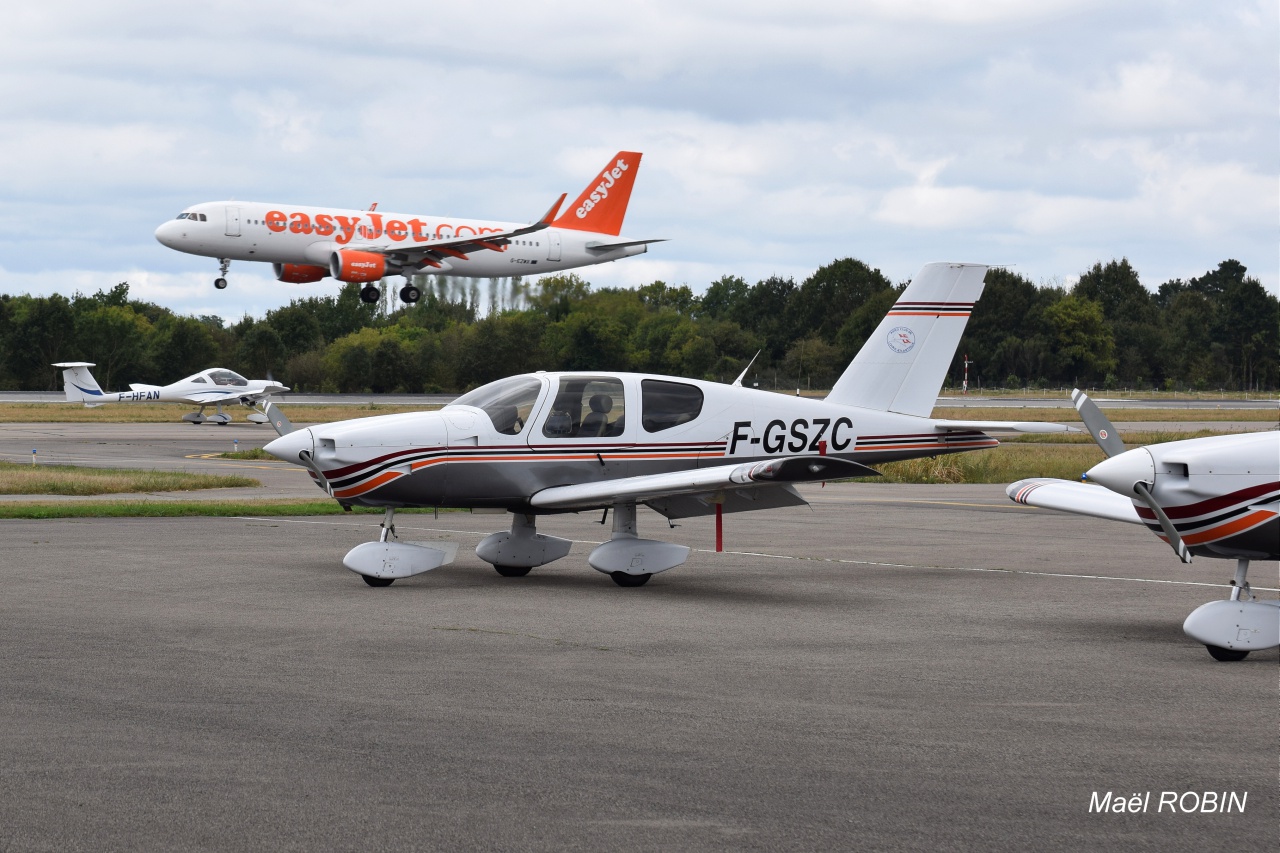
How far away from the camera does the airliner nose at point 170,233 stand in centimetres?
4625

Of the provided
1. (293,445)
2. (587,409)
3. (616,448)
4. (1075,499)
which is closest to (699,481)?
(616,448)

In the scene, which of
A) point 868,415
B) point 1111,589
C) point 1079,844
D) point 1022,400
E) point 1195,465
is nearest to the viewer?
point 1079,844

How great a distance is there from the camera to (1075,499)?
33.9 feet

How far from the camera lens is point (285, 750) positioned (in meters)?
5.95

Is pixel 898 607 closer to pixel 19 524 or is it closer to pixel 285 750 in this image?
pixel 285 750

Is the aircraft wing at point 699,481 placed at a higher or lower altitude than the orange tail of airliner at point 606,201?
lower

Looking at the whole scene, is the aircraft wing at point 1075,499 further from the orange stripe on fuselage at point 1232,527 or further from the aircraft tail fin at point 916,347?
the aircraft tail fin at point 916,347

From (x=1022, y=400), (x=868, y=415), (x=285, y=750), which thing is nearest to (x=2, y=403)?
(x=1022, y=400)

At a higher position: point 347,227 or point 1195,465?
point 347,227

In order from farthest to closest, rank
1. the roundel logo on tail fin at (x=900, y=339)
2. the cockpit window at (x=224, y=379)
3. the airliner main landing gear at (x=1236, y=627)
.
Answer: the cockpit window at (x=224, y=379)
the roundel logo on tail fin at (x=900, y=339)
the airliner main landing gear at (x=1236, y=627)

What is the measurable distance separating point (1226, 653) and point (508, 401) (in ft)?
20.9

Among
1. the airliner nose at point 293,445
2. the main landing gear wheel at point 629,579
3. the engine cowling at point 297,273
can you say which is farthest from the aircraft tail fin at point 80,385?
the main landing gear wheel at point 629,579

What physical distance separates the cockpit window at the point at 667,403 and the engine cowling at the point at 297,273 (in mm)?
38325

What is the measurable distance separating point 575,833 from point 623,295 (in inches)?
2192
